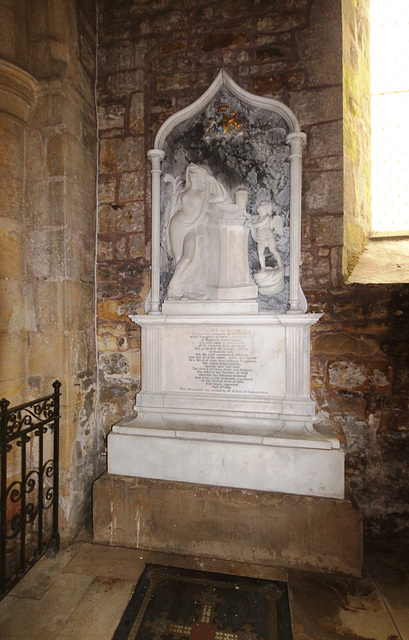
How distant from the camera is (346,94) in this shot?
10.2ft

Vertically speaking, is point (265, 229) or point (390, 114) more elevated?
point (390, 114)

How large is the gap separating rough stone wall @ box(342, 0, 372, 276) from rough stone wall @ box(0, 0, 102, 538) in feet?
7.61

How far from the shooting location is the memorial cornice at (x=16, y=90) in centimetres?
274

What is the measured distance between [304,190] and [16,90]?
97.1 inches

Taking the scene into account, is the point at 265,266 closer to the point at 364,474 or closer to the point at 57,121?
the point at 364,474

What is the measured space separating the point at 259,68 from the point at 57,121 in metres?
1.79

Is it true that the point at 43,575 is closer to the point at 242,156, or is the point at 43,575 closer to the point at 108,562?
the point at 108,562

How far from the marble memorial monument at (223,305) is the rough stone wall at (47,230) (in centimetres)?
53

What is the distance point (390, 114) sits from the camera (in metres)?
3.61

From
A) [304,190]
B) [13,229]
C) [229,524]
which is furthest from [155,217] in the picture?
[229,524]

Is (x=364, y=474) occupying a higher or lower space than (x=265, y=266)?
lower

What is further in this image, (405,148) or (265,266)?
(405,148)

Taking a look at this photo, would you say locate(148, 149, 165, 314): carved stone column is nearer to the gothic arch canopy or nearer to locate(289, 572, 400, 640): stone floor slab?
the gothic arch canopy

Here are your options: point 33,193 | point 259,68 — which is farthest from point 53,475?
point 259,68
